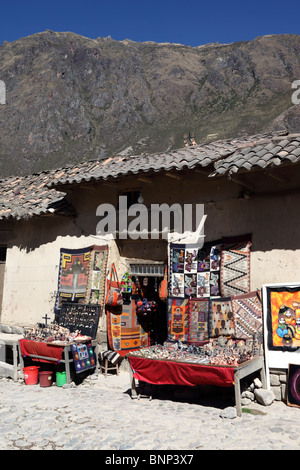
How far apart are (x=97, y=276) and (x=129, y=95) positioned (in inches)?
2859

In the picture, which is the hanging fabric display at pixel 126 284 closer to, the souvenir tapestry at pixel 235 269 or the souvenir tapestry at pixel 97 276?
the souvenir tapestry at pixel 97 276

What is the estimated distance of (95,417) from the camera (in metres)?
6.83

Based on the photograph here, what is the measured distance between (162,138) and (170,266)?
49.5 m

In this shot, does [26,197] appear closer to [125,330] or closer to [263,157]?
[125,330]

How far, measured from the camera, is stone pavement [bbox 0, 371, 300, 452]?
18.4ft

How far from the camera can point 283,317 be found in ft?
24.3

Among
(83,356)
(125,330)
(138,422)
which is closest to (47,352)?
(83,356)

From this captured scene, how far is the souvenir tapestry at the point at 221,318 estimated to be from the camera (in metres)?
7.97

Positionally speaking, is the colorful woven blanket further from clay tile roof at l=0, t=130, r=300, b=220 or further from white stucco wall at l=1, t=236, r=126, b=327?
clay tile roof at l=0, t=130, r=300, b=220

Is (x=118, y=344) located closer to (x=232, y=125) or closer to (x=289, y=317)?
(x=289, y=317)

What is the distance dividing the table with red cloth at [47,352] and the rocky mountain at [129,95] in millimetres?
42708

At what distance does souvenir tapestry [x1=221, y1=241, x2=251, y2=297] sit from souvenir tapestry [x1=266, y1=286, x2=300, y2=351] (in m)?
0.56

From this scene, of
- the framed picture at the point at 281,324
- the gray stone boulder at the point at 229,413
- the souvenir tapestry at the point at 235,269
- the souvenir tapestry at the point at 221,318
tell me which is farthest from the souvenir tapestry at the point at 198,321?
the gray stone boulder at the point at 229,413

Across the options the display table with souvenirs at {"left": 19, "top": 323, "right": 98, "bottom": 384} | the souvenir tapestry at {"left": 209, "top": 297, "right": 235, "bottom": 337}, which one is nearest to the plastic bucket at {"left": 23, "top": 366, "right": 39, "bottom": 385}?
the display table with souvenirs at {"left": 19, "top": 323, "right": 98, "bottom": 384}
